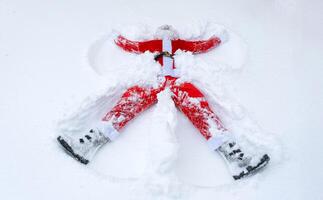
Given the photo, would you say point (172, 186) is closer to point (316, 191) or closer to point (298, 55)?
point (316, 191)

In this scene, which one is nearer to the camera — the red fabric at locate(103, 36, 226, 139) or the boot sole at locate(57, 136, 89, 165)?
the boot sole at locate(57, 136, 89, 165)

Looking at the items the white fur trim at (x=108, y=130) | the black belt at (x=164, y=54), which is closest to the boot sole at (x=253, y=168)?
the white fur trim at (x=108, y=130)

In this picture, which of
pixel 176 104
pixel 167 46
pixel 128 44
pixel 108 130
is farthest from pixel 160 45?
pixel 108 130

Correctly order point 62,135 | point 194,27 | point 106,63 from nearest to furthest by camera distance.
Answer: point 62,135 → point 106,63 → point 194,27

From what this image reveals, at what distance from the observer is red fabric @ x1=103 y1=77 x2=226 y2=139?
1479 mm

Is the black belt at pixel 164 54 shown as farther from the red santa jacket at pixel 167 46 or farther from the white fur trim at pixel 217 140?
the white fur trim at pixel 217 140

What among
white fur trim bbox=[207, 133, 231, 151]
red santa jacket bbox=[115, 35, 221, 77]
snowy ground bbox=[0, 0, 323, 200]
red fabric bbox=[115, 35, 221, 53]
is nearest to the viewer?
snowy ground bbox=[0, 0, 323, 200]

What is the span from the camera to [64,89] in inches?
64.6

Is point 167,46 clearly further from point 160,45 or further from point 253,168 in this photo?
point 253,168

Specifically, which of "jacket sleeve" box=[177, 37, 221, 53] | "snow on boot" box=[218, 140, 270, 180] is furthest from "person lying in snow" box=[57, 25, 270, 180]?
"jacket sleeve" box=[177, 37, 221, 53]

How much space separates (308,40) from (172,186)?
3.73 ft

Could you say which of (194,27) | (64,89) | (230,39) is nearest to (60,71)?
(64,89)

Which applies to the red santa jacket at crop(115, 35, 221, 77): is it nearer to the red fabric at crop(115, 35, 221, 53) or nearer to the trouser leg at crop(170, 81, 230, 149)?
the red fabric at crop(115, 35, 221, 53)

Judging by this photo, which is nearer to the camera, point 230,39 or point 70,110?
point 70,110
